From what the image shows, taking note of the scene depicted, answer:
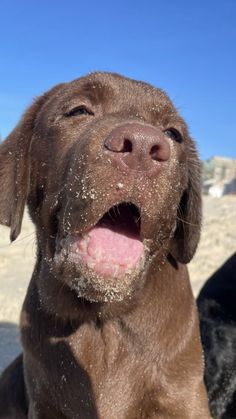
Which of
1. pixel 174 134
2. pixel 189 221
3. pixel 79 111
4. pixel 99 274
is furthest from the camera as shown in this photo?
pixel 189 221

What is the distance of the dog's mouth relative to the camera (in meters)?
2.58

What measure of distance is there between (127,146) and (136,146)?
50 millimetres

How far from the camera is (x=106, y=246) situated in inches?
103

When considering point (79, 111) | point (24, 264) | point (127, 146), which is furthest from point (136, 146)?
point (24, 264)

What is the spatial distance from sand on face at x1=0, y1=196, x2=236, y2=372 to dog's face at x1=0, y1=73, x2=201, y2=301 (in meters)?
4.16

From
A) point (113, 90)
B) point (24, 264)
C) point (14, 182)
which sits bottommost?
point (24, 264)

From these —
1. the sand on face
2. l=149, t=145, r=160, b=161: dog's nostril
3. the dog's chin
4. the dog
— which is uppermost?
l=149, t=145, r=160, b=161: dog's nostril

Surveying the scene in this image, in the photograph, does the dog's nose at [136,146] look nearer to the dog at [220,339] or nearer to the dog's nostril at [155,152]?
the dog's nostril at [155,152]

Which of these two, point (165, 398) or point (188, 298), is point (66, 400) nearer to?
point (165, 398)

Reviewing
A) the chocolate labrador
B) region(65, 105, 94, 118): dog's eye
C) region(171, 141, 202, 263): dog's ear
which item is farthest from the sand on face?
region(65, 105, 94, 118): dog's eye

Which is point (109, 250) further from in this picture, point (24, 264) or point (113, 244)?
point (24, 264)

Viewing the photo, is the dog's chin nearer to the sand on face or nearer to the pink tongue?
the pink tongue

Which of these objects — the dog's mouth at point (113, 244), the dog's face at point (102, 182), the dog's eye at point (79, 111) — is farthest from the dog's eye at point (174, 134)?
the dog's mouth at point (113, 244)

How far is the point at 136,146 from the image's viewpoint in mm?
2328
